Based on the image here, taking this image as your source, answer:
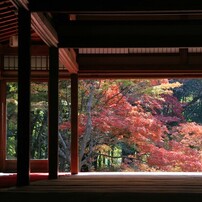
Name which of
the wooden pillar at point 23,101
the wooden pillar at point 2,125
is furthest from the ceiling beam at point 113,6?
the wooden pillar at point 2,125

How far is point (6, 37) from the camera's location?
941cm

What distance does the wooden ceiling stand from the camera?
17.0 feet

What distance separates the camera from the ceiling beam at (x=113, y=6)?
5.16m

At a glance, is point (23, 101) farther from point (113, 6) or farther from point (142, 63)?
point (142, 63)

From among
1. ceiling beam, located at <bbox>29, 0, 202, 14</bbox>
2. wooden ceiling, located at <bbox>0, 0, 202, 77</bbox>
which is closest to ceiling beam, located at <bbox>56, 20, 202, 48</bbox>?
wooden ceiling, located at <bbox>0, 0, 202, 77</bbox>

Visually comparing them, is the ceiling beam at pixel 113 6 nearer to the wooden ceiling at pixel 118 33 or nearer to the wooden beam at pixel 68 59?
the wooden ceiling at pixel 118 33

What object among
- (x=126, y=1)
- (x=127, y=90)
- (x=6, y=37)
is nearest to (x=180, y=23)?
(x=126, y=1)

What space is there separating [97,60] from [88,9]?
429cm

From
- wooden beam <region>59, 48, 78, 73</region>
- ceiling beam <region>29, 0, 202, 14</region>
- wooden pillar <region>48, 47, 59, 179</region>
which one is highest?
ceiling beam <region>29, 0, 202, 14</region>

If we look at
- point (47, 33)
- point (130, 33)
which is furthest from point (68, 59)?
point (47, 33)

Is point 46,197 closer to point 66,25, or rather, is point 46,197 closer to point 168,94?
point 66,25

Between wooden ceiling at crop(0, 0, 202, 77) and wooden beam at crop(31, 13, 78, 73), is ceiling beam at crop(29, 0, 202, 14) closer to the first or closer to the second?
wooden ceiling at crop(0, 0, 202, 77)

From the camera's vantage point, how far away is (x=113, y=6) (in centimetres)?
521

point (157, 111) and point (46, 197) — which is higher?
point (157, 111)
